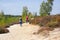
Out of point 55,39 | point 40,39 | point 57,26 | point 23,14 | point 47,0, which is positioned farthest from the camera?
point 47,0

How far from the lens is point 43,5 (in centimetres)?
7094

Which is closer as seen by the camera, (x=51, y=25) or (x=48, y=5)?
(x=51, y=25)

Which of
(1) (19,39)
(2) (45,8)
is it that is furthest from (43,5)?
(1) (19,39)

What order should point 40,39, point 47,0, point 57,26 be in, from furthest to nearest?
point 47,0 < point 57,26 < point 40,39

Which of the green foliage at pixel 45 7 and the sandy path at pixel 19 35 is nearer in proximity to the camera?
the sandy path at pixel 19 35

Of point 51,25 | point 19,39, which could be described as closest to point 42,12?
point 51,25

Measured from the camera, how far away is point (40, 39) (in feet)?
60.2

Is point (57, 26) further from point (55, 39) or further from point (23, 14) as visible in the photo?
point (23, 14)

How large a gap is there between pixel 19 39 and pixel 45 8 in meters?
53.3

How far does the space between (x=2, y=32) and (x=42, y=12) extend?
4671cm

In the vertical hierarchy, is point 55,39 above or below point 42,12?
above

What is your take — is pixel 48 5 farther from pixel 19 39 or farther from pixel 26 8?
pixel 19 39

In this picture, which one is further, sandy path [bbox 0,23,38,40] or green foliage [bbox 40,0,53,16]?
green foliage [bbox 40,0,53,16]

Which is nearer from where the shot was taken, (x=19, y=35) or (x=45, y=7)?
(x=19, y=35)
